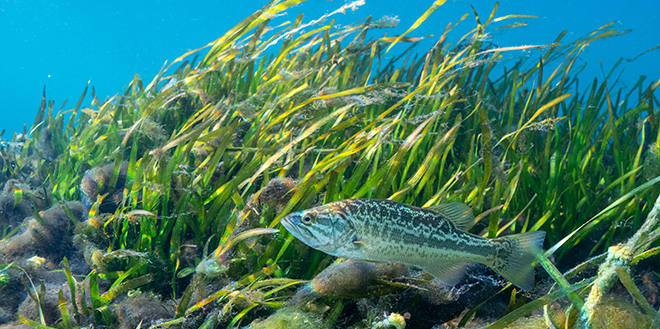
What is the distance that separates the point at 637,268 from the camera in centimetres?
203

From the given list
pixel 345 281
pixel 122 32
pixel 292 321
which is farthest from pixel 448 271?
pixel 122 32

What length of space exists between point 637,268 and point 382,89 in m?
2.19

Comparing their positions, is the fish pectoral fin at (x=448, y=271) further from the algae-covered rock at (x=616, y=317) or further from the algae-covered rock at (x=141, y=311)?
the algae-covered rock at (x=141, y=311)

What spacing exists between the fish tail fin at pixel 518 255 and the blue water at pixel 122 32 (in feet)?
337

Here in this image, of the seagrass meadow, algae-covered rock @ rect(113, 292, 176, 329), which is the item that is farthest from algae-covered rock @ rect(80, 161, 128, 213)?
algae-covered rock @ rect(113, 292, 176, 329)

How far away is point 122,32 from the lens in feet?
377

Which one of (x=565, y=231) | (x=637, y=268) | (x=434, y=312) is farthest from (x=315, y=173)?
(x=637, y=268)

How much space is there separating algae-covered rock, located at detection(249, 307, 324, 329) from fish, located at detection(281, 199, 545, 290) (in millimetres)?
489

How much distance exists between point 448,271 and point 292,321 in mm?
747

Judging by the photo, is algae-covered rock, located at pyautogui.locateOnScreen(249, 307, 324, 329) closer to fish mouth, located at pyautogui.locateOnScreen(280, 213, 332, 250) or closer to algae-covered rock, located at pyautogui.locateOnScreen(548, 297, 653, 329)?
fish mouth, located at pyautogui.locateOnScreen(280, 213, 332, 250)

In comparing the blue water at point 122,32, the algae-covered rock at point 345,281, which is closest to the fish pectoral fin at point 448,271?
the algae-covered rock at point 345,281

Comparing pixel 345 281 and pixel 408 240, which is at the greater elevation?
pixel 408 240

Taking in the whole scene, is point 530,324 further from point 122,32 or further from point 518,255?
point 122,32

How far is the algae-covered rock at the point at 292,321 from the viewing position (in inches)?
57.2
